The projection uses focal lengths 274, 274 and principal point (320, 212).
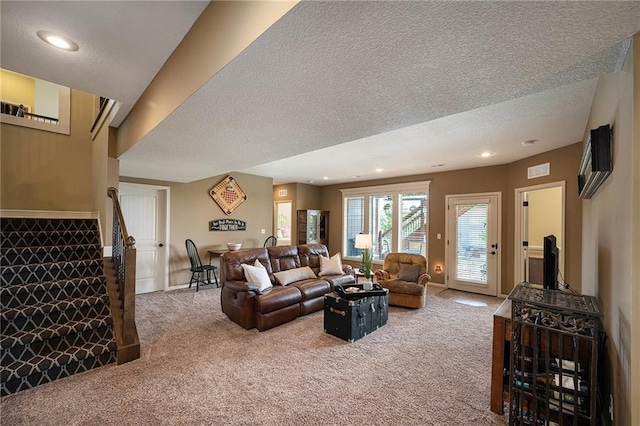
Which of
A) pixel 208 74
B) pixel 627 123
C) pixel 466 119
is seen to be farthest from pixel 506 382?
pixel 208 74

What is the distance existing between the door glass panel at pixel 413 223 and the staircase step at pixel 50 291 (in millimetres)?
5898

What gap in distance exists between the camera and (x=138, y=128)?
9.22 feet

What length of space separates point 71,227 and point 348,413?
14.6ft

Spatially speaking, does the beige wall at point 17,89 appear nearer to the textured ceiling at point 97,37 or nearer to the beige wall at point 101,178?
the beige wall at point 101,178

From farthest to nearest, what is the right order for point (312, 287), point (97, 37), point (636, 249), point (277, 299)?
point (312, 287) → point (277, 299) → point (97, 37) → point (636, 249)

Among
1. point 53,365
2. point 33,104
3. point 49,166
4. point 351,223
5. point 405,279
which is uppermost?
point 33,104

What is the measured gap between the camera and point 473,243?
564 cm

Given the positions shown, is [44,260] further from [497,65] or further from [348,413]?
[497,65]

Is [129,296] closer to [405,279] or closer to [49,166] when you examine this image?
[49,166]

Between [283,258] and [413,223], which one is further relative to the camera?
[413,223]

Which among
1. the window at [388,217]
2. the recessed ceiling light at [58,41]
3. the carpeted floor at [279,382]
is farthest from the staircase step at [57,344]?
the window at [388,217]

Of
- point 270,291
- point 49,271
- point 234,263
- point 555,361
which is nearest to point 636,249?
point 555,361

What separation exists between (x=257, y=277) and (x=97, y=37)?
2.90 m

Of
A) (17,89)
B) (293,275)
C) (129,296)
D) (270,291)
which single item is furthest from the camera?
(17,89)
